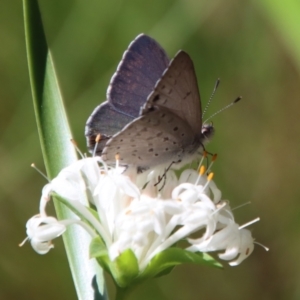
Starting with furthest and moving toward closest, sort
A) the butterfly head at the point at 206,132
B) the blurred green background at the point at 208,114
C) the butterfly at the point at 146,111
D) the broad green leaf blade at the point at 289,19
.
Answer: the blurred green background at the point at 208,114 < the butterfly head at the point at 206,132 < the butterfly at the point at 146,111 < the broad green leaf blade at the point at 289,19

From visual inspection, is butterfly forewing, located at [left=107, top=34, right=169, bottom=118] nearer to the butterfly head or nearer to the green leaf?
the butterfly head

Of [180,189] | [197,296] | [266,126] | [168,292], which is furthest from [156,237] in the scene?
[266,126]

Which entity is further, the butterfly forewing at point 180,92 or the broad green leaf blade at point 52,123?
the butterfly forewing at point 180,92

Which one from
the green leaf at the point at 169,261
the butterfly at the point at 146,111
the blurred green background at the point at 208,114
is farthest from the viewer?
the blurred green background at the point at 208,114

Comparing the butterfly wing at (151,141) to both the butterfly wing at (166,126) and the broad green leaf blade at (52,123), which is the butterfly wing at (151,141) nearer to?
the butterfly wing at (166,126)

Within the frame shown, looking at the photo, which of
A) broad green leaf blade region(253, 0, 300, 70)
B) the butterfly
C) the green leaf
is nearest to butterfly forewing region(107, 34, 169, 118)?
the butterfly

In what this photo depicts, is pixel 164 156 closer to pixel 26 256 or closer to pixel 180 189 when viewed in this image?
pixel 180 189

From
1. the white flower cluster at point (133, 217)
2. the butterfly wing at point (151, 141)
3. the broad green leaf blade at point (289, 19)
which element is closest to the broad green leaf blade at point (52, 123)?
Answer: the white flower cluster at point (133, 217)
